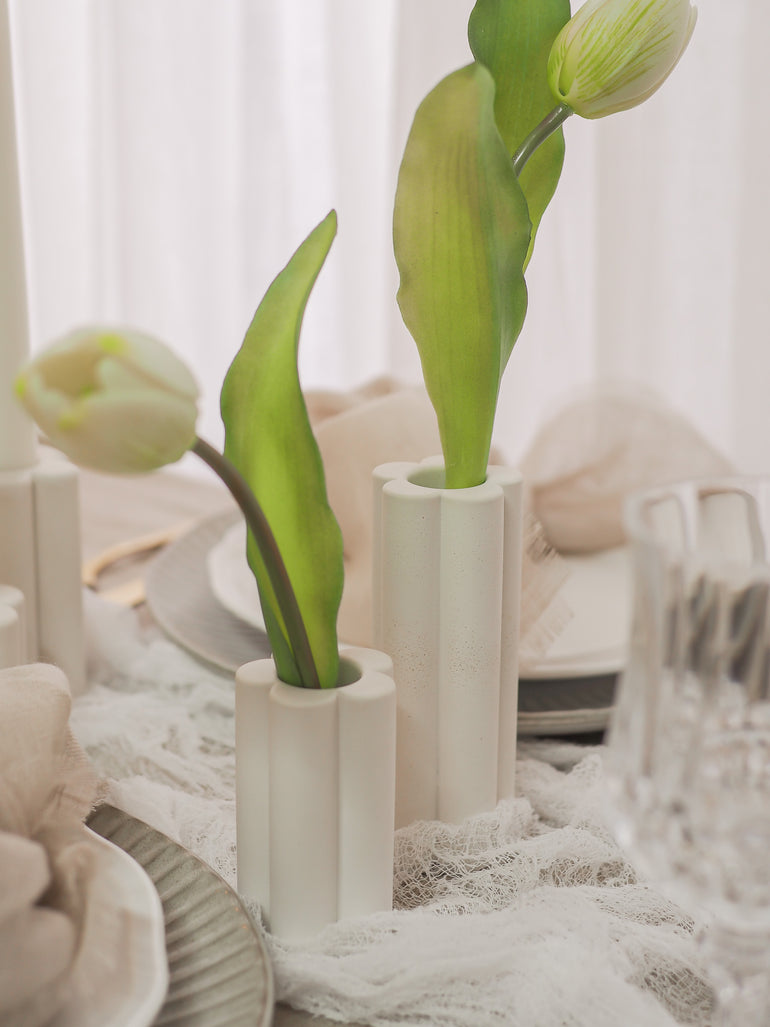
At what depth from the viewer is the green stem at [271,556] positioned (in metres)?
0.29

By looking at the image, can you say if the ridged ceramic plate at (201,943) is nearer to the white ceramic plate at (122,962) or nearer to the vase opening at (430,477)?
the white ceramic plate at (122,962)

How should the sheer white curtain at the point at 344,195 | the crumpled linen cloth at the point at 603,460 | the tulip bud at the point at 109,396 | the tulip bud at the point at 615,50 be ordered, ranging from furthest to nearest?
the sheer white curtain at the point at 344,195, the crumpled linen cloth at the point at 603,460, the tulip bud at the point at 615,50, the tulip bud at the point at 109,396

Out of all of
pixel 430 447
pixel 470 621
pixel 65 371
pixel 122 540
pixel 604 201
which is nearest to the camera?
pixel 65 371

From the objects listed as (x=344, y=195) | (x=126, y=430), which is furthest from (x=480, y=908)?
(x=344, y=195)

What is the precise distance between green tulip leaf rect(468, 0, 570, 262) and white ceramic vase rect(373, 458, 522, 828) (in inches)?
3.5

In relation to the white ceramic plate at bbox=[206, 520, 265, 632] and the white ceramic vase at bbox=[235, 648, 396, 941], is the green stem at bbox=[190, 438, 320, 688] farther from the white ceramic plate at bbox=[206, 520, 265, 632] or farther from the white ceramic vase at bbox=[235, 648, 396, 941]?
the white ceramic plate at bbox=[206, 520, 265, 632]

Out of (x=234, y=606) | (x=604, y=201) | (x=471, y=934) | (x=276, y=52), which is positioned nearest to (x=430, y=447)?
(x=234, y=606)

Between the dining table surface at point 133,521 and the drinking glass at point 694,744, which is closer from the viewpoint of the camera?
the drinking glass at point 694,744

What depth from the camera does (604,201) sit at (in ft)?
4.39

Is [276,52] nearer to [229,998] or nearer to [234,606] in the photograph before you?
[234,606]

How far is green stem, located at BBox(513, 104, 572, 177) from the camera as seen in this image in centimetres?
38

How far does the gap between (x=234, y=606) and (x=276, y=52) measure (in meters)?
1.28

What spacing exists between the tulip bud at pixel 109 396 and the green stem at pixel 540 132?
165 millimetres

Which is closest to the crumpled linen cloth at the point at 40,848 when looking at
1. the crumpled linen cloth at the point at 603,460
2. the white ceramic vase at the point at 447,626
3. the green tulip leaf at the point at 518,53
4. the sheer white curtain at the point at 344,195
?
the white ceramic vase at the point at 447,626
